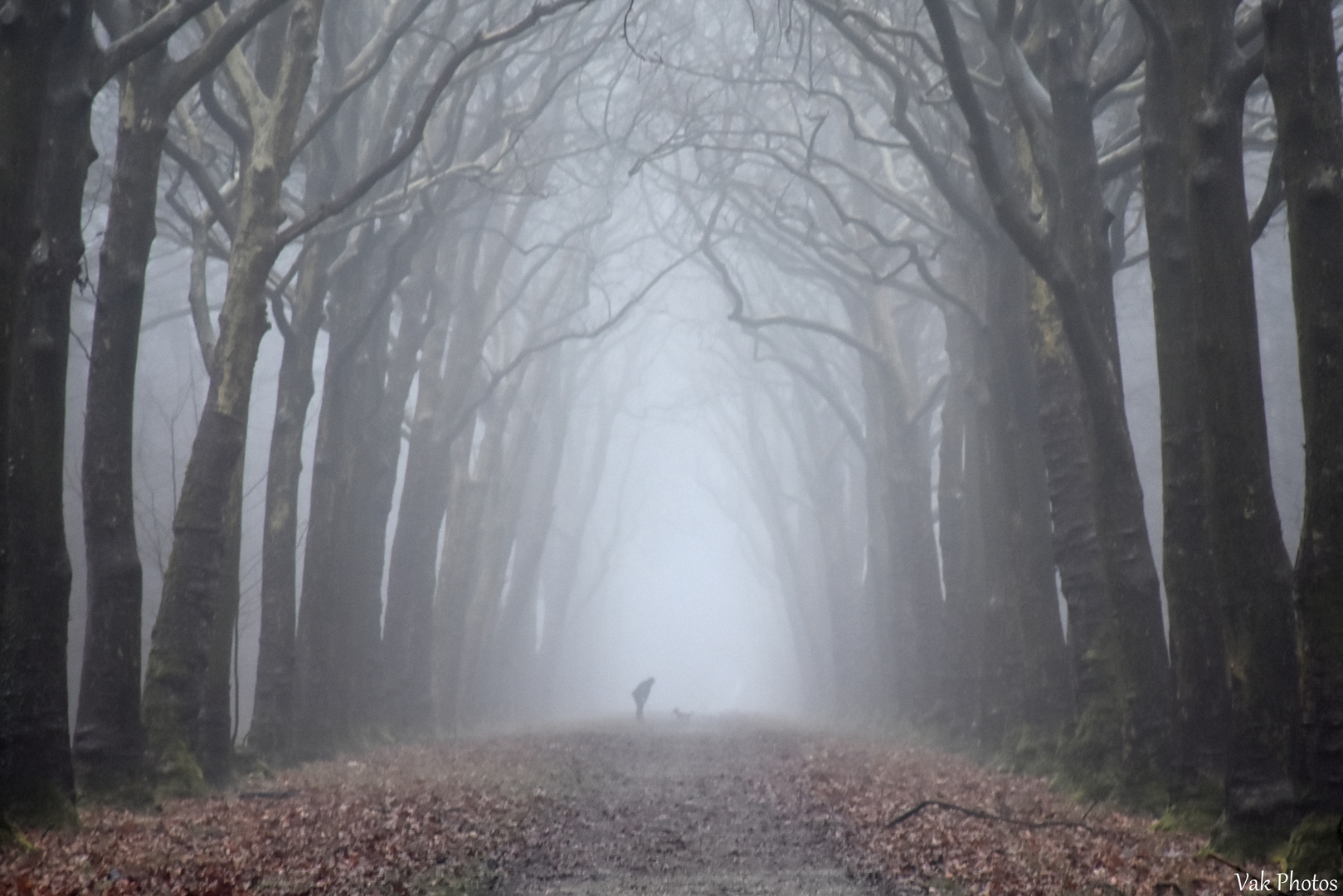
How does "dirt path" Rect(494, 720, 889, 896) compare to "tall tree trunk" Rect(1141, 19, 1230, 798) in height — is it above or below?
below

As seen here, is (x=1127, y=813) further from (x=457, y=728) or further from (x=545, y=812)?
(x=457, y=728)

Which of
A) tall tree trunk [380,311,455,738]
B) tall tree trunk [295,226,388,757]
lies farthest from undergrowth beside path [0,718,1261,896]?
tall tree trunk [380,311,455,738]

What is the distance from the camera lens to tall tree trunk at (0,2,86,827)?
627cm

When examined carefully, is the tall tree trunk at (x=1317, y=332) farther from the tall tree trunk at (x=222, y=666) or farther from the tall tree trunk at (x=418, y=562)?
the tall tree trunk at (x=418, y=562)

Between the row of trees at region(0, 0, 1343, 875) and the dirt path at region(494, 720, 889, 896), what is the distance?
9.01 feet

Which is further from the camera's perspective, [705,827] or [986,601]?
[986,601]

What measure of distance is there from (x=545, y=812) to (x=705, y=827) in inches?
57.4

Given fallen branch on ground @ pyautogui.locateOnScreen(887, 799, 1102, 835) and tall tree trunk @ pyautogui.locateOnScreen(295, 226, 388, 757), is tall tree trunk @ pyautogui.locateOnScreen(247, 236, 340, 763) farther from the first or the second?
fallen branch on ground @ pyautogui.locateOnScreen(887, 799, 1102, 835)

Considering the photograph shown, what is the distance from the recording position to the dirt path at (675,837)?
21.0 ft

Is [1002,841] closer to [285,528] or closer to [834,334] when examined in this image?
[285,528]

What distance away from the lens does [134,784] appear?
28.7 ft

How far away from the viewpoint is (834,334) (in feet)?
64.7

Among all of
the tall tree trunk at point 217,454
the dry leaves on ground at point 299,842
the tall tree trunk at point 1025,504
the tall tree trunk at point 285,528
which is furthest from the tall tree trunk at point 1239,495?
the tall tree trunk at point 285,528

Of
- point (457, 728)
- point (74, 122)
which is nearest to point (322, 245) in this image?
point (74, 122)
